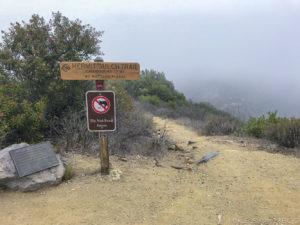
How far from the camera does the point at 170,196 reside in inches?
154

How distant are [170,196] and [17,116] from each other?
334 centimetres

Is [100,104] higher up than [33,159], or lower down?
higher up

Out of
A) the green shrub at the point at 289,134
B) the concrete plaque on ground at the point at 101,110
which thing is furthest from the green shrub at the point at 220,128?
the concrete plaque on ground at the point at 101,110

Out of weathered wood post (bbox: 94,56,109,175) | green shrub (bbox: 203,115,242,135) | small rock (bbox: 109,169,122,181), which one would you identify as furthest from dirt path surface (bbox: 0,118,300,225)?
green shrub (bbox: 203,115,242,135)

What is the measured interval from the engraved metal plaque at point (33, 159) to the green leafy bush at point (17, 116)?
0.97 meters

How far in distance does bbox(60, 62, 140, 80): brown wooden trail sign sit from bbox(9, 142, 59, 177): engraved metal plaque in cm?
127

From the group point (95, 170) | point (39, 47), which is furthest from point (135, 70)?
point (39, 47)

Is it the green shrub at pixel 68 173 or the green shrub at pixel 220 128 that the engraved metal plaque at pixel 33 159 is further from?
the green shrub at pixel 220 128

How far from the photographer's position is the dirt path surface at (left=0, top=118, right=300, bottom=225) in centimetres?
328

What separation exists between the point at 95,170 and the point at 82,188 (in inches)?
22.4

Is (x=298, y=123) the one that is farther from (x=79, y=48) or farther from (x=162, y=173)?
(x=79, y=48)

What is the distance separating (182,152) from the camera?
6672 millimetres

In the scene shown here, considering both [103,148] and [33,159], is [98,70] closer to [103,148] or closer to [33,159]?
[103,148]

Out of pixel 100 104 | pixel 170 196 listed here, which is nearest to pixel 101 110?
pixel 100 104
